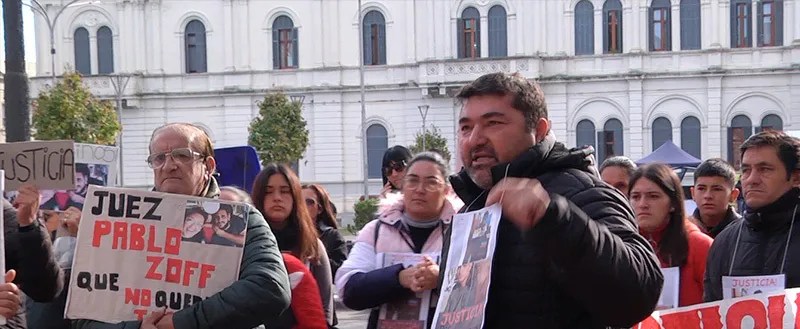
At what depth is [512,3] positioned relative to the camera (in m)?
41.0

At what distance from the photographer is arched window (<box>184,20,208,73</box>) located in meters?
43.6

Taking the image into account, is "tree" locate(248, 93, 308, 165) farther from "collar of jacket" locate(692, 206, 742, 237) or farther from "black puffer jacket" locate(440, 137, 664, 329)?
"black puffer jacket" locate(440, 137, 664, 329)

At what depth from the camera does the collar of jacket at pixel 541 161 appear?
9.07 feet

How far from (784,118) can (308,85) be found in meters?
20.2

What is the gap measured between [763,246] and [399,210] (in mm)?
1759

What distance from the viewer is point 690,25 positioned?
1555 inches

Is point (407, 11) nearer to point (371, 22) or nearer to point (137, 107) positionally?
point (371, 22)

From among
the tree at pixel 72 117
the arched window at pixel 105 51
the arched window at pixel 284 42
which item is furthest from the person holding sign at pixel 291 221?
the arched window at pixel 105 51

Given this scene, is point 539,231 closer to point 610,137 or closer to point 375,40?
point 610,137

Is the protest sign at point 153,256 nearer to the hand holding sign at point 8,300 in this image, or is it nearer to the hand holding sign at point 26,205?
the hand holding sign at point 8,300

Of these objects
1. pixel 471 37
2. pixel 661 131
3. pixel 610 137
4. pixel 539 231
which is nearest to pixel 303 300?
pixel 539 231

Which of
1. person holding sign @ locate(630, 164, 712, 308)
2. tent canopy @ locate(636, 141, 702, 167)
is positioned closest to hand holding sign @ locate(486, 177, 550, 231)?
person holding sign @ locate(630, 164, 712, 308)

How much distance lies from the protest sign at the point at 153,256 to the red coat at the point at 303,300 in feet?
3.75

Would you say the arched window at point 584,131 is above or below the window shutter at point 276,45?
below
